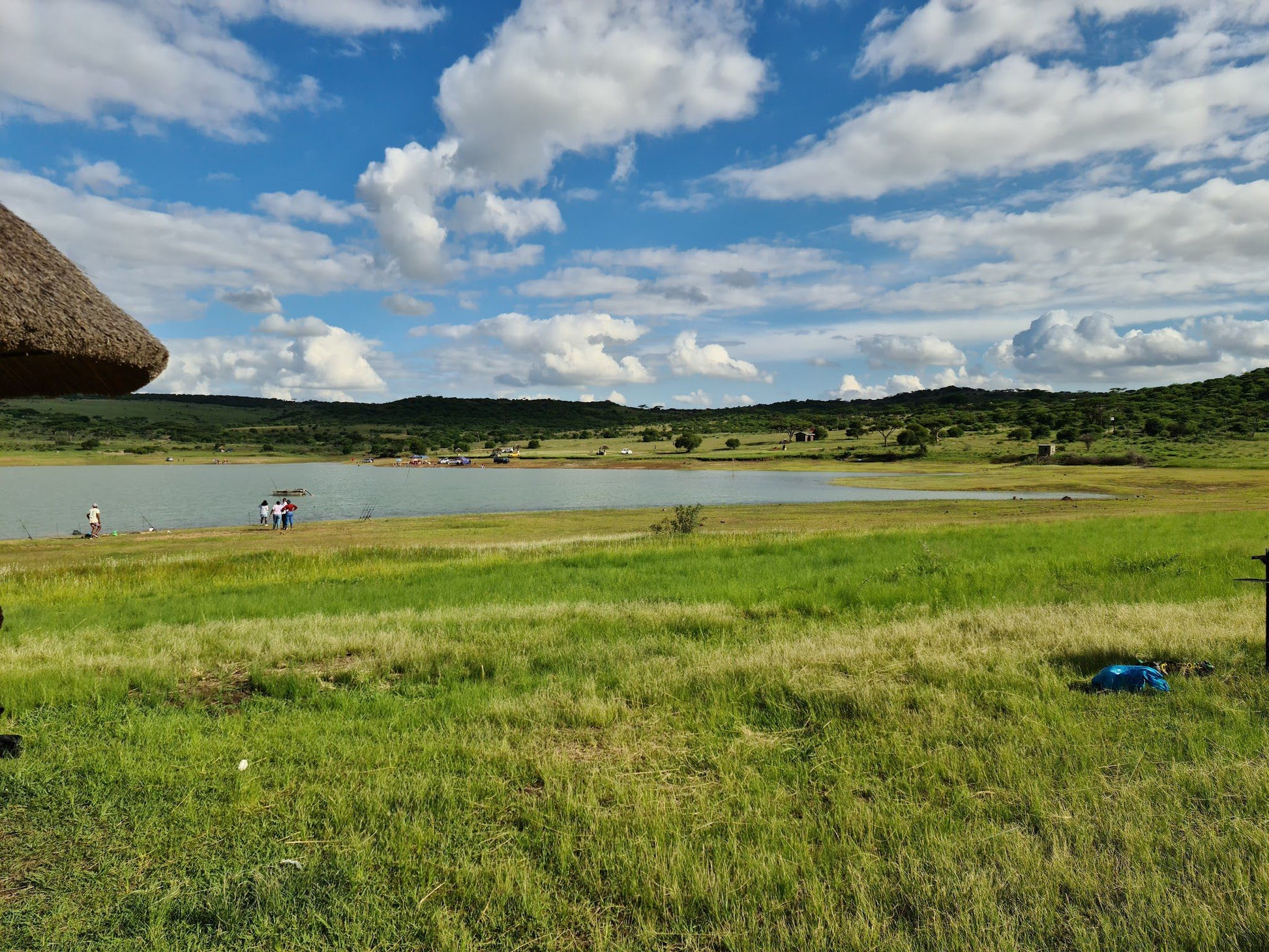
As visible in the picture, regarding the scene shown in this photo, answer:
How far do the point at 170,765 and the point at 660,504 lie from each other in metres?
61.2

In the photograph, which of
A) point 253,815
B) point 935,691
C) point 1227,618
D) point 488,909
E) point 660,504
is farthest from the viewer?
point 660,504

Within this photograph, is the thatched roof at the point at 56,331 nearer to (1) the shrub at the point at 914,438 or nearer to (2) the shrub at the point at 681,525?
(2) the shrub at the point at 681,525

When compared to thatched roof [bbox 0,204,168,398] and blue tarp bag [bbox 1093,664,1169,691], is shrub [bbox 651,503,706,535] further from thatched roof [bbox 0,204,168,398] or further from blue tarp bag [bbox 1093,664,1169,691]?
thatched roof [bbox 0,204,168,398]

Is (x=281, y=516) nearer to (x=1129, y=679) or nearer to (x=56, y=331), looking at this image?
(x=56, y=331)

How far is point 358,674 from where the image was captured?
9.43m

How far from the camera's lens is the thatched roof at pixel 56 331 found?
23.2ft

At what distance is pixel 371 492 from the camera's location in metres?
83.1

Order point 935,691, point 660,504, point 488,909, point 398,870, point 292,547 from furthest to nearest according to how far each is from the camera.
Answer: point 660,504 < point 292,547 < point 935,691 < point 398,870 < point 488,909

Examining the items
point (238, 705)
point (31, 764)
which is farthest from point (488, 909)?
point (238, 705)

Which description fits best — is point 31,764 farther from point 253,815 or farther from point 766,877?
point 766,877

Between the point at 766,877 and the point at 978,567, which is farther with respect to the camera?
the point at 978,567

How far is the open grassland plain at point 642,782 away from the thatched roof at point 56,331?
3.77 meters

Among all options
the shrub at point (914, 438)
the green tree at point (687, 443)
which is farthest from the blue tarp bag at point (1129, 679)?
→ the green tree at point (687, 443)

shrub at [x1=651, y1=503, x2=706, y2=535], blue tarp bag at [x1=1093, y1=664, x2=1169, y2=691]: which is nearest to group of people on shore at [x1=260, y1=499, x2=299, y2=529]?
Answer: shrub at [x1=651, y1=503, x2=706, y2=535]
